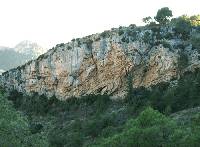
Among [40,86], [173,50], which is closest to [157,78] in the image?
[173,50]

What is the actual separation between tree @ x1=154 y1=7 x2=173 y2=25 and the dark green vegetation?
34.0 metres

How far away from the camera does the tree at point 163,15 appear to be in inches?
5231

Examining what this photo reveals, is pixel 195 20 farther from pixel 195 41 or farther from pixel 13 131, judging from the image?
pixel 13 131

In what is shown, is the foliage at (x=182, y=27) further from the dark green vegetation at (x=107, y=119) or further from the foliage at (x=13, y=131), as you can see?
the foliage at (x=13, y=131)

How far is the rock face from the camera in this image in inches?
4225

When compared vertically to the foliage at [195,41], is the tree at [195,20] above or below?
above

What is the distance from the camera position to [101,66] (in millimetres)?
114562

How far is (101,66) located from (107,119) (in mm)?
27009

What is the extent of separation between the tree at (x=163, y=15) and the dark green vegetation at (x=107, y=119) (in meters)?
34.0

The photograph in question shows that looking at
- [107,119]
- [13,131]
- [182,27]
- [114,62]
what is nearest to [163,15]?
[182,27]

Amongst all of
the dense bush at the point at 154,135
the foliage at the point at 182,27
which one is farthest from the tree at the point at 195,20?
the dense bush at the point at 154,135

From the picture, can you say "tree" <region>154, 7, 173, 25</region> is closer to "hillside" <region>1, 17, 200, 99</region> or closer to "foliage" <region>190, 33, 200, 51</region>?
"hillside" <region>1, 17, 200, 99</region>

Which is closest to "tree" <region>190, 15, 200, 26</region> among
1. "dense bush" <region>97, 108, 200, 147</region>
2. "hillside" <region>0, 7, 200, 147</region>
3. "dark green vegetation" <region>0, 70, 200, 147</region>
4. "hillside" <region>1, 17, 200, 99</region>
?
"hillside" <region>0, 7, 200, 147</region>

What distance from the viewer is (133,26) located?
12350 cm
